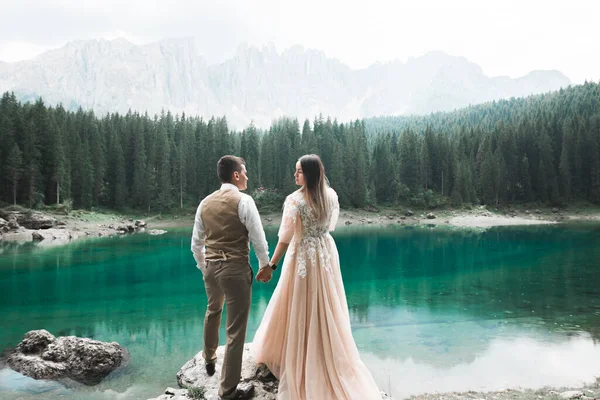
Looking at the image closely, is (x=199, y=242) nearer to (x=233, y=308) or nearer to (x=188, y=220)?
(x=233, y=308)

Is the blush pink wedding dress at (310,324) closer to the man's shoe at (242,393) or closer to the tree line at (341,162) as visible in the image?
the man's shoe at (242,393)

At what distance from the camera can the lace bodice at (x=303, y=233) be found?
4152mm

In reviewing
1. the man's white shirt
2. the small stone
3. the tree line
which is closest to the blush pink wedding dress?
the man's white shirt

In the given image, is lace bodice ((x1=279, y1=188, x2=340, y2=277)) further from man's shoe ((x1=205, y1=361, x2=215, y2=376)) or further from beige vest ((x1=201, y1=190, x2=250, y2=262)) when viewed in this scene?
man's shoe ((x1=205, y1=361, x2=215, y2=376))

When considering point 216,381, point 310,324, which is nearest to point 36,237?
point 216,381

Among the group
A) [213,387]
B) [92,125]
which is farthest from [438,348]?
[92,125]

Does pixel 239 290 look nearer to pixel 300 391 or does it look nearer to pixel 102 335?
pixel 300 391

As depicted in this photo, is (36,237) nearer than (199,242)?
No

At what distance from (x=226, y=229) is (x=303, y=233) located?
31.9 inches

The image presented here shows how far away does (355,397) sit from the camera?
390 cm

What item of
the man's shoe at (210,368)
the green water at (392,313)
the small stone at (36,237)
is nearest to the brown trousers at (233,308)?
the man's shoe at (210,368)

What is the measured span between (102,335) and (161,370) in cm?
333

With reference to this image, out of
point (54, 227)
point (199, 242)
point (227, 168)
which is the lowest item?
point (54, 227)

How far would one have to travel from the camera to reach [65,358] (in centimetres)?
827
